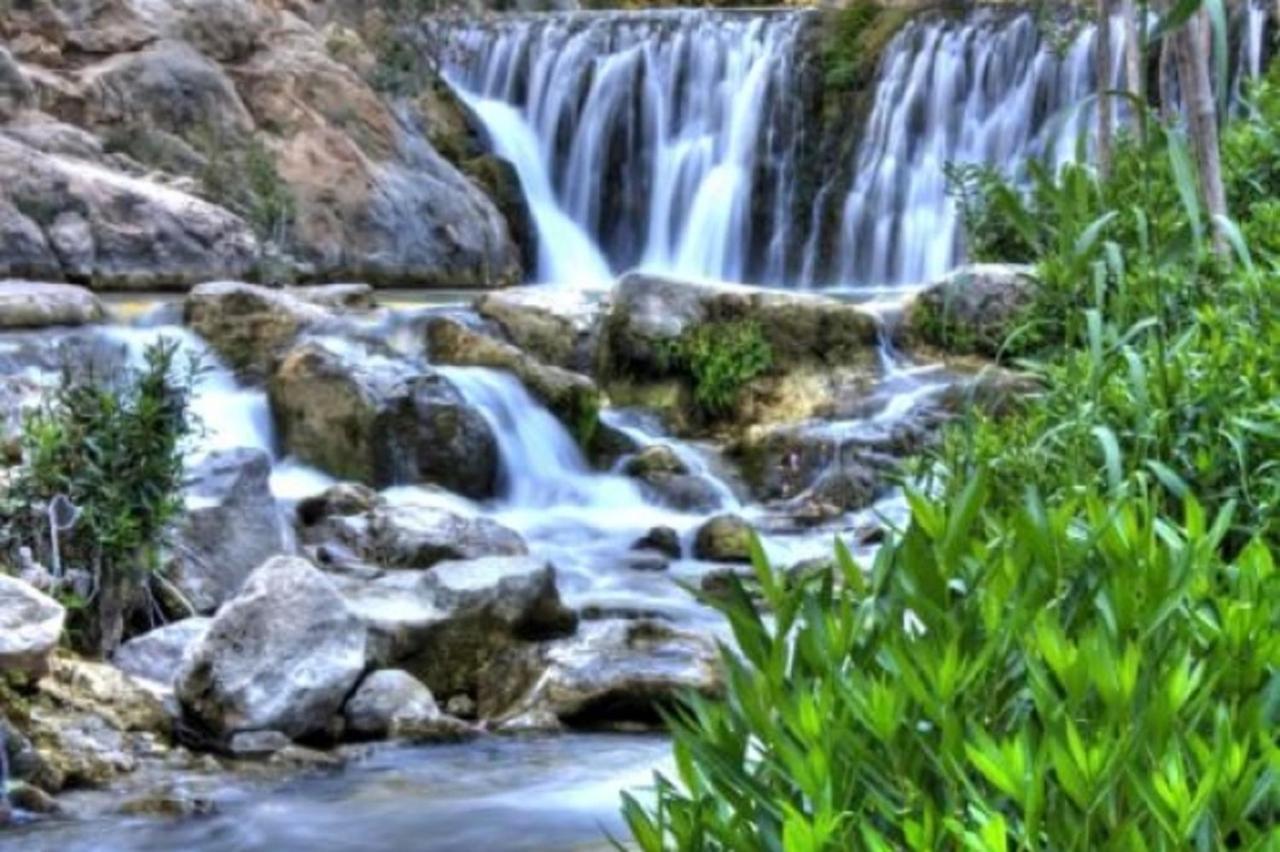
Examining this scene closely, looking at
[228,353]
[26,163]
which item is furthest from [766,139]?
[228,353]

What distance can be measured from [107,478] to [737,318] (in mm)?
8357

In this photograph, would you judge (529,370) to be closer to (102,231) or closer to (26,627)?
(102,231)

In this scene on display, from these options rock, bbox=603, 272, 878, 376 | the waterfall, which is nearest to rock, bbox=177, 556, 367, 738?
rock, bbox=603, 272, 878, 376

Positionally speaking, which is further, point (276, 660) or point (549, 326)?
point (549, 326)

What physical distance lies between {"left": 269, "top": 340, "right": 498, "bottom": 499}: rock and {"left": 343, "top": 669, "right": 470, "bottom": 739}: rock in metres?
5.57

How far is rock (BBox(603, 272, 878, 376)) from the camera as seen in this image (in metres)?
17.0

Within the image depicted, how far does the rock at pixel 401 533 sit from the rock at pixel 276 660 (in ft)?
9.78

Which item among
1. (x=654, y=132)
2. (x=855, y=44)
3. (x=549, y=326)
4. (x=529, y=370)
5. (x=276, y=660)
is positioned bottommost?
(x=276, y=660)

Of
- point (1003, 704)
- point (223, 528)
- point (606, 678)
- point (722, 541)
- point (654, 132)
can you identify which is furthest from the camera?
point (654, 132)

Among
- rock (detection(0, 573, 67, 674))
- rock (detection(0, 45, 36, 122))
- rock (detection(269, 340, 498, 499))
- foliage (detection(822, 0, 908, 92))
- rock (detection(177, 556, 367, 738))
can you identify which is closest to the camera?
rock (detection(0, 573, 67, 674))

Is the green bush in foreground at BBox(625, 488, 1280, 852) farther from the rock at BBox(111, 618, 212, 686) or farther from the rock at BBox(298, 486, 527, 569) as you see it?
the rock at BBox(298, 486, 527, 569)

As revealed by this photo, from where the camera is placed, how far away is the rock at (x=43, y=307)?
16.9 metres

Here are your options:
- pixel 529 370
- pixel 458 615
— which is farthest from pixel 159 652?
pixel 529 370

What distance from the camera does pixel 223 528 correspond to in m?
11.4
